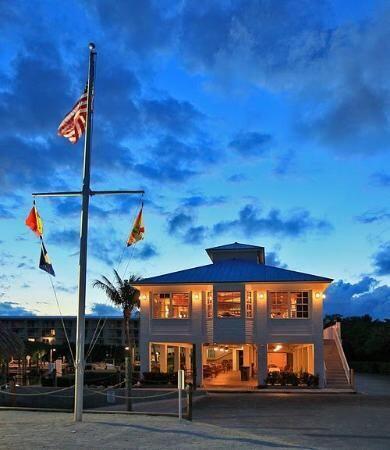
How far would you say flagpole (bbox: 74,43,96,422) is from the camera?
52.4 ft

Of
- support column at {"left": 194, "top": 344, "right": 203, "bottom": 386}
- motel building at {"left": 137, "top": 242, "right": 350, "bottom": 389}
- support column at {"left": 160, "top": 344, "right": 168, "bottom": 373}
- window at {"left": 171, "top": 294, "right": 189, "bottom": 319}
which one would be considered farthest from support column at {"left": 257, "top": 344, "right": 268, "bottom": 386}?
support column at {"left": 160, "top": 344, "right": 168, "bottom": 373}

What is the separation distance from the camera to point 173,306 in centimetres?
3597

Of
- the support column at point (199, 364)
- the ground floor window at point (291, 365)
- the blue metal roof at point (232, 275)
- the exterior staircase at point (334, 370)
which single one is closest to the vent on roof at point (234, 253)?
the blue metal roof at point (232, 275)

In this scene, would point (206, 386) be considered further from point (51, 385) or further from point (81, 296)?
point (81, 296)

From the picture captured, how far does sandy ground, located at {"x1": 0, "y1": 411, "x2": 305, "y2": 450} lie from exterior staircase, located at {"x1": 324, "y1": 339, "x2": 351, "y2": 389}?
19.6 metres

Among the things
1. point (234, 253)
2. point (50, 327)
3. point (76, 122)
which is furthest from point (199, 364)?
point (50, 327)

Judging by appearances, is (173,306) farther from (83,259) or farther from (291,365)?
(83,259)

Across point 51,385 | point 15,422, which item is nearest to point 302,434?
point 15,422

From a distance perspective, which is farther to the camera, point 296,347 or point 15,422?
point 296,347

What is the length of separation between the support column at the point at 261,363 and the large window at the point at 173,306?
4.53m

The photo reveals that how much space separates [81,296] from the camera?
1625 centimetres

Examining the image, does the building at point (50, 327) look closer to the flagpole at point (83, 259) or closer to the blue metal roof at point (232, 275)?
the blue metal roof at point (232, 275)

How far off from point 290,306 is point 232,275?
3550 millimetres

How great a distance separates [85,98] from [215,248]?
27.1 metres
